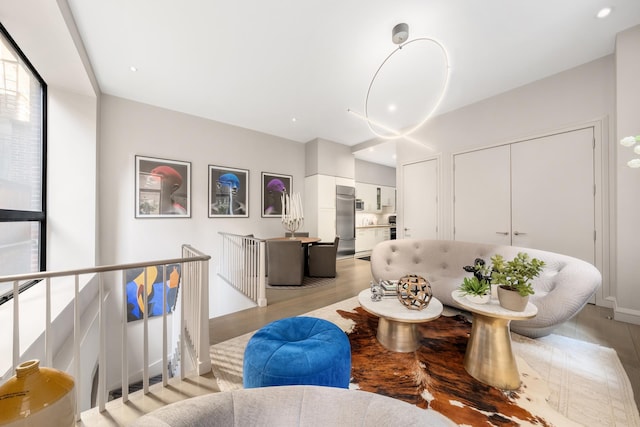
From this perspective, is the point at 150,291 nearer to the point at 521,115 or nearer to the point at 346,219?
the point at 346,219

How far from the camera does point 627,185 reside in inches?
95.4

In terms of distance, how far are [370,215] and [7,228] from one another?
689cm

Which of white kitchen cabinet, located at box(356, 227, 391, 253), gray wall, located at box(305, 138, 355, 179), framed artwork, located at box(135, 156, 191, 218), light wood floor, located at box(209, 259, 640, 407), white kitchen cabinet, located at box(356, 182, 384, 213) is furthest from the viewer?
white kitchen cabinet, located at box(356, 182, 384, 213)

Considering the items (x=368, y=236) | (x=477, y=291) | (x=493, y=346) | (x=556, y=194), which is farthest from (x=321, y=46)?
(x=368, y=236)

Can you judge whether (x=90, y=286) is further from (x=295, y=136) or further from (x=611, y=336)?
(x=611, y=336)

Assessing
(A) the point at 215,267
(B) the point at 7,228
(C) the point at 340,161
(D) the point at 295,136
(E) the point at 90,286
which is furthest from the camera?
(C) the point at 340,161

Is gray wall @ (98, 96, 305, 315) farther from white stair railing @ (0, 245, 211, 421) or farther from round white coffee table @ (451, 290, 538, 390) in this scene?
round white coffee table @ (451, 290, 538, 390)

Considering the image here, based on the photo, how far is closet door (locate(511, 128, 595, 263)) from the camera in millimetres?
2811

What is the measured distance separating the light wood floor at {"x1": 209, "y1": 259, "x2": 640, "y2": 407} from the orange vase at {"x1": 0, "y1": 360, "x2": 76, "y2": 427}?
6.51ft

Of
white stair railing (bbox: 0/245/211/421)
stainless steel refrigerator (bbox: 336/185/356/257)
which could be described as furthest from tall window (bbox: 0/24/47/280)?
stainless steel refrigerator (bbox: 336/185/356/257)

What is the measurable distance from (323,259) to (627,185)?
3.90 meters

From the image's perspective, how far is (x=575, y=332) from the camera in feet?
7.49

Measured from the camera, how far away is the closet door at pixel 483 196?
3412 mm

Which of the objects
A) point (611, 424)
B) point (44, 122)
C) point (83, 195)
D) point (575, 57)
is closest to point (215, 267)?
point (83, 195)
